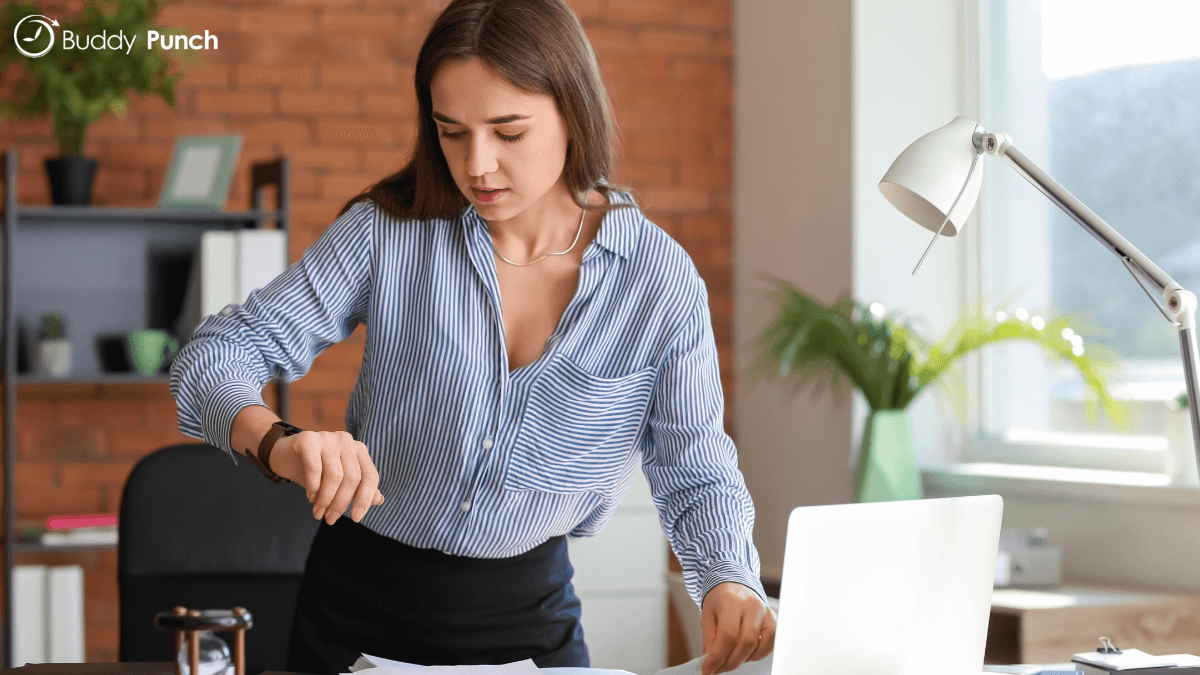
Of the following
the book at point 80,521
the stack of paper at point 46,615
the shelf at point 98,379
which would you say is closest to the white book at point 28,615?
the stack of paper at point 46,615

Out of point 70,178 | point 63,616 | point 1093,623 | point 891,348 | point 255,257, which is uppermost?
point 70,178

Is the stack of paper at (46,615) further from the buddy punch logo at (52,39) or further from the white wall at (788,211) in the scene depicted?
the white wall at (788,211)

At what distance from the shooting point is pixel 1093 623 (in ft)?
7.61

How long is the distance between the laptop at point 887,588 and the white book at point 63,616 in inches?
101

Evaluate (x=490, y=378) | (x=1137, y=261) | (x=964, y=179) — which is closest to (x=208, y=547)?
(x=490, y=378)

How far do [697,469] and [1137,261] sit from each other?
51cm

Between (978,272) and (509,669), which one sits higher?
(978,272)

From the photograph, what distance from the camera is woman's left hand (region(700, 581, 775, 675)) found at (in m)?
1.12

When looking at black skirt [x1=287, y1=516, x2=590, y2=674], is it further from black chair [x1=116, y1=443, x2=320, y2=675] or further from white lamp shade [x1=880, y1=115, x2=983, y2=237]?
white lamp shade [x1=880, y1=115, x2=983, y2=237]

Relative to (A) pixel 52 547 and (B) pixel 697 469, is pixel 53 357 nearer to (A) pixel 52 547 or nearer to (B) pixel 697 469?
(A) pixel 52 547

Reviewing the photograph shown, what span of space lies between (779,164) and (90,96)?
6.47 feet

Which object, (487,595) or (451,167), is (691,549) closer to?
(487,595)

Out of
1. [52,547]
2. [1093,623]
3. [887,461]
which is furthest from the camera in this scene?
[52,547]

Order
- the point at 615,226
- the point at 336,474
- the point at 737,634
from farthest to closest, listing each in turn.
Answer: the point at 615,226, the point at 737,634, the point at 336,474
